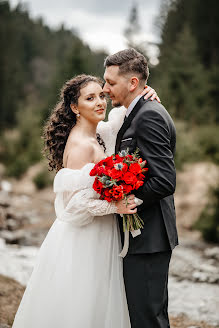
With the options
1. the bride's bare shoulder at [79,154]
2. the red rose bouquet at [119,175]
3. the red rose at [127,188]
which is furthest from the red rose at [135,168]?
the bride's bare shoulder at [79,154]

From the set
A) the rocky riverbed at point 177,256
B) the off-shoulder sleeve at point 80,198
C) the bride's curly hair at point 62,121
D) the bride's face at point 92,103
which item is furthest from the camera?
Answer: the rocky riverbed at point 177,256

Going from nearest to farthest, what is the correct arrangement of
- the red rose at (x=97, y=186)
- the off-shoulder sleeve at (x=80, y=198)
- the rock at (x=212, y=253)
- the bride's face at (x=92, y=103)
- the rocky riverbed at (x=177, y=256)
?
the red rose at (x=97, y=186) → the off-shoulder sleeve at (x=80, y=198) → the bride's face at (x=92, y=103) → the rocky riverbed at (x=177, y=256) → the rock at (x=212, y=253)

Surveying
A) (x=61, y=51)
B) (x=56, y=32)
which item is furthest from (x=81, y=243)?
(x=56, y=32)

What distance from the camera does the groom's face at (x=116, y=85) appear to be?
10.8 ft

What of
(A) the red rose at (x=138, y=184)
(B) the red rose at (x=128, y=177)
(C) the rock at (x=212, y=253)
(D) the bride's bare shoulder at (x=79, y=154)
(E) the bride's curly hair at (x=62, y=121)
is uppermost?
(E) the bride's curly hair at (x=62, y=121)

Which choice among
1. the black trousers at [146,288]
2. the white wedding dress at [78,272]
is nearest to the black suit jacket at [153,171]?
the black trousers at [146,288]

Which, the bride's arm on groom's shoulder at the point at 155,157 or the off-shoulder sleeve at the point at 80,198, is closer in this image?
the bride's arm on groom's shoulder at the point at 155,157

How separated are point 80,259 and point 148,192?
2.93 ft

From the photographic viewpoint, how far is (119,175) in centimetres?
280

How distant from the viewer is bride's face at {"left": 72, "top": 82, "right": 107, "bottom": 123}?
137 inches

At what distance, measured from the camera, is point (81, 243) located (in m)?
3.29

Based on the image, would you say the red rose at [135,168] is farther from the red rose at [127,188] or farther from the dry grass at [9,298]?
the dry grass at [9,298]

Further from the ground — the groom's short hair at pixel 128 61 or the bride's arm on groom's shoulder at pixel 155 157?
the groom's short hair at pixel 128 61

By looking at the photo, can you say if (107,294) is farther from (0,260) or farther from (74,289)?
(0,260)
